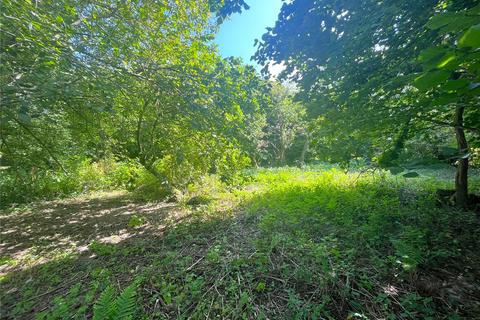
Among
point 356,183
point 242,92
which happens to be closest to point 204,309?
point 242,92

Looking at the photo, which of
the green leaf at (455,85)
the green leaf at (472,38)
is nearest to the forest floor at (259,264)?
the green leaf at (455,85)

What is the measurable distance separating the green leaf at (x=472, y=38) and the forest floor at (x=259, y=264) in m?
1.83

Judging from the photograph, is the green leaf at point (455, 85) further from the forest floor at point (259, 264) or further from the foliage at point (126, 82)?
the foliage at point (126, 82)

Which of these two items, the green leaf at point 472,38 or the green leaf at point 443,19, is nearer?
the green leaf at point 472,38

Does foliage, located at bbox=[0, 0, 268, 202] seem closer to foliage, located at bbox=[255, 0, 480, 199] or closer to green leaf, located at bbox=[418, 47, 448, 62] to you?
foliage, located at bbox=[255, 0, 480, 199]

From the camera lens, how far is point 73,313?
1934mm

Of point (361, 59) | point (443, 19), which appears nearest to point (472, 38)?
point (443, 19)

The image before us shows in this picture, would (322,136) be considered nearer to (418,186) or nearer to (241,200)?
(241,200)

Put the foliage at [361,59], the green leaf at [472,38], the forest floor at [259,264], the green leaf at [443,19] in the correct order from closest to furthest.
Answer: the green leaf at [472,38] < the green leaf at [443,19] < the forest floor at [259,264] < the foliage at [361,59]

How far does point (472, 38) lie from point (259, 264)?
7.69ft

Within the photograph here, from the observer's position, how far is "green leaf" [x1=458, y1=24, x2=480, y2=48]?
495 mm

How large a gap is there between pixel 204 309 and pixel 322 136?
3.02 m

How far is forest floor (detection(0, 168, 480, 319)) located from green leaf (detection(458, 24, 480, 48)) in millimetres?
1828

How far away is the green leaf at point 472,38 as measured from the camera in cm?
49
